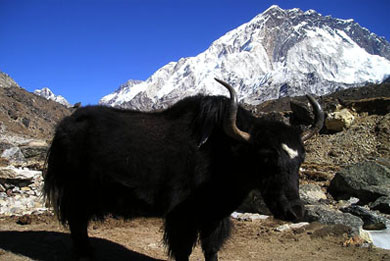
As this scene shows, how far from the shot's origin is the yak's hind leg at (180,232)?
446cm

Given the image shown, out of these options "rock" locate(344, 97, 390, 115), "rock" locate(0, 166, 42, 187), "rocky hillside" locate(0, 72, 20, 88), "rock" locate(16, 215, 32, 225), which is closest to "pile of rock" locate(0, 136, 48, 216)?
"rock" locate(0, 166, 42, 187)

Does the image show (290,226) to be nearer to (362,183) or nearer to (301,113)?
(362,183)

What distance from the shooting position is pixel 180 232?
14.8ft

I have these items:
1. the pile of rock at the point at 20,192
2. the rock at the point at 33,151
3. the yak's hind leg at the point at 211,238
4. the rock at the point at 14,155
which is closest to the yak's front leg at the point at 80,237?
the yak's hind leg at the point at 211,238

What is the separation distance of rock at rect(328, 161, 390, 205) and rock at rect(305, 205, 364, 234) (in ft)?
14.2

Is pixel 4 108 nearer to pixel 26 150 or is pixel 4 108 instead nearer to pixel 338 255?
pixel 26 150

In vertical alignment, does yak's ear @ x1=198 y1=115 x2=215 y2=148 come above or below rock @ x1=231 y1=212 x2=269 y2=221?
above

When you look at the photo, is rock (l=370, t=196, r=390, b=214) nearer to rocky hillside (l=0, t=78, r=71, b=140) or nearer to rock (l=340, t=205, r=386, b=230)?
rock (l=340, t=205, r=386, b=230)

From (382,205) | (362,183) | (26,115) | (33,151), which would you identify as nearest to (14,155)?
(33,151)

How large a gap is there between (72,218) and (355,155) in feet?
77.1

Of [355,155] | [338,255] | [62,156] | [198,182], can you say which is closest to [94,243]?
[62,156]

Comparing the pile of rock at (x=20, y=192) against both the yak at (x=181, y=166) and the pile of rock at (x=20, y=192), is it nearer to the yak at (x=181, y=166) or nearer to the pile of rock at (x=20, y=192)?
the pile of rock at (x=20, y=192)

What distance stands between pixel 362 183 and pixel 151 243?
8956mm

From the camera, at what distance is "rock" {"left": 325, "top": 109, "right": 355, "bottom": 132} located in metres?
27.6
